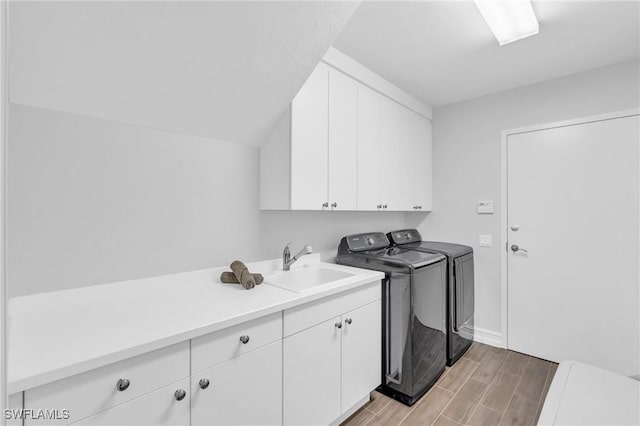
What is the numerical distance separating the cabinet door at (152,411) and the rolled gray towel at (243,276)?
555 millimetres

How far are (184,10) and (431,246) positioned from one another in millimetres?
2679

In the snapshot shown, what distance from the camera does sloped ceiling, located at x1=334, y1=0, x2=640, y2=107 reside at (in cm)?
170

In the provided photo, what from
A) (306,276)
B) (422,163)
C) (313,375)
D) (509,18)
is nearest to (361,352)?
(313,375)

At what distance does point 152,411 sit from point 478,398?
6.94ft

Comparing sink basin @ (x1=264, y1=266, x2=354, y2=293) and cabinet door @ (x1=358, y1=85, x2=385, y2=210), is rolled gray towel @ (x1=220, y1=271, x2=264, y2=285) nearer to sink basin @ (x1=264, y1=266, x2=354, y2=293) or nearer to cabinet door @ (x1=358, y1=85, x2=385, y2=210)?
sink basin @ (x1=264, y1=266, x2=354, y2=293)

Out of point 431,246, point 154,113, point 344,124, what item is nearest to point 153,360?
point 154,113

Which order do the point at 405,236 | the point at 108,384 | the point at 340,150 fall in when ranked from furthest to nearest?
the point at 405,236 < the point at 340,150 < the point at 108,384

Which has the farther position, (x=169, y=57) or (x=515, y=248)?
(x=515, y=248)

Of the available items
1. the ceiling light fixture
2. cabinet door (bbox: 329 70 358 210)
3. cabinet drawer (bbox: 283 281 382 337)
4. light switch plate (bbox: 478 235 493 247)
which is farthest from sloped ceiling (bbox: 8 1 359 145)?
light switch plate (bbox: 478 235 493 247)

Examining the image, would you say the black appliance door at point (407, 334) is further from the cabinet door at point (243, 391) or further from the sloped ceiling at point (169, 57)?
the sloped ceiling at point (169, 57)

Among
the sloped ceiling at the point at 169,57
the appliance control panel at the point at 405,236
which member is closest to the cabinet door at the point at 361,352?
the appliance control panel at the point at 405,236

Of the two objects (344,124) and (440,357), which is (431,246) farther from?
(344,124)

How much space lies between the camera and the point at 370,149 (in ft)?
7.82

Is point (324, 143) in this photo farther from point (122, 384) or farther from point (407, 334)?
point (122, 384)
